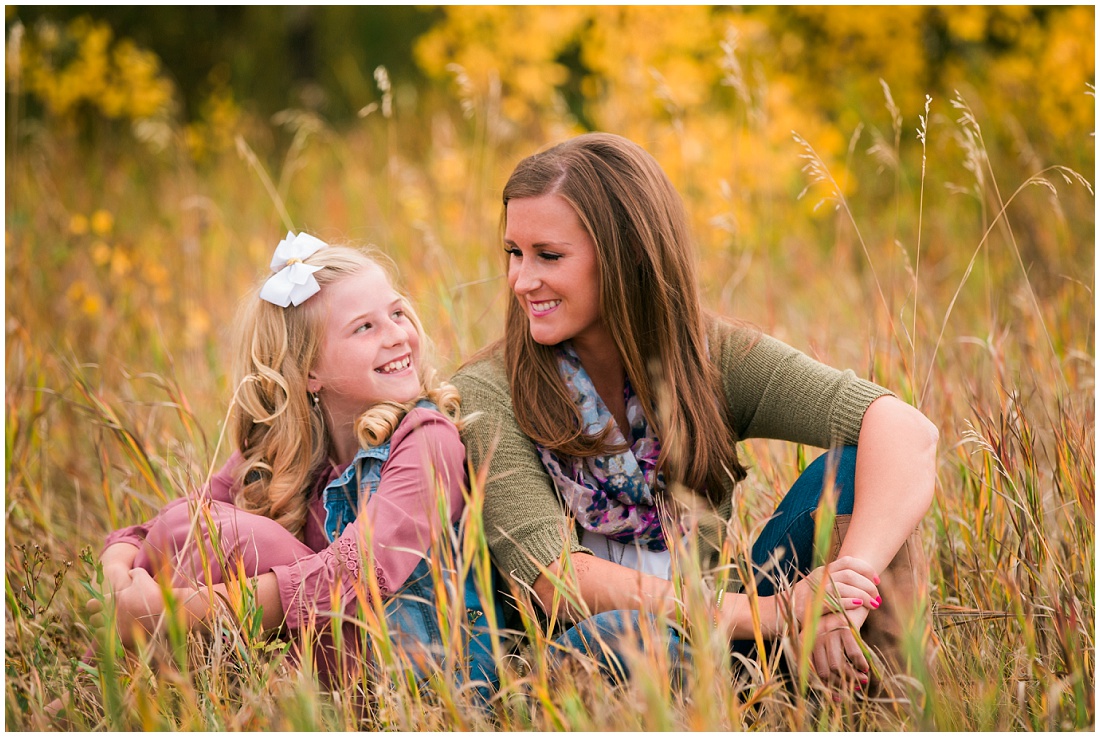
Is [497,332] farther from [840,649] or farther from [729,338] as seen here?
[840,649]

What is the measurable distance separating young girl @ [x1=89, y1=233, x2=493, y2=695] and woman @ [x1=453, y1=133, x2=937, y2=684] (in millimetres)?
141

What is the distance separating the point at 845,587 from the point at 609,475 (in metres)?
0.48

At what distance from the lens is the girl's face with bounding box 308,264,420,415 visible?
1805 millimetres

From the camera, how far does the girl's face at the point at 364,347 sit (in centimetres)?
180

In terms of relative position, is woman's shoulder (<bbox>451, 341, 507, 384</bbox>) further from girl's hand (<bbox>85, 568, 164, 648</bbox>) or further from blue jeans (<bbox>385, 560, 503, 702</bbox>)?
girl's hand (<bbox>85, 568, 164, 648</bbox>)

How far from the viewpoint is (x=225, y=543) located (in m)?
1.66

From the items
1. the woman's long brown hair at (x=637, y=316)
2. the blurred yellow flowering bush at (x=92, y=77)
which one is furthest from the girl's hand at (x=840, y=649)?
the blurred yellow flowering bush at (x=92, y=77)

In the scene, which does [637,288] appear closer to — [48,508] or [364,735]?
[364,735]

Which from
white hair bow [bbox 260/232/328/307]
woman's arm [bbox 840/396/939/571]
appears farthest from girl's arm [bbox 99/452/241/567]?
woman's arm [bbox 840/396/939/571]

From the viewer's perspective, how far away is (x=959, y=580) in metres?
1.83

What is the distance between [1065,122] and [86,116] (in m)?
6.01

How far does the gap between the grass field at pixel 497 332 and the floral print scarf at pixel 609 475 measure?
306 millimetres

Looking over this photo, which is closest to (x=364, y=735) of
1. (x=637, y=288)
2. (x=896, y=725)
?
(x=896, y=725)

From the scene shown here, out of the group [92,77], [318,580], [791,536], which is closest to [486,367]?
[318,580]
